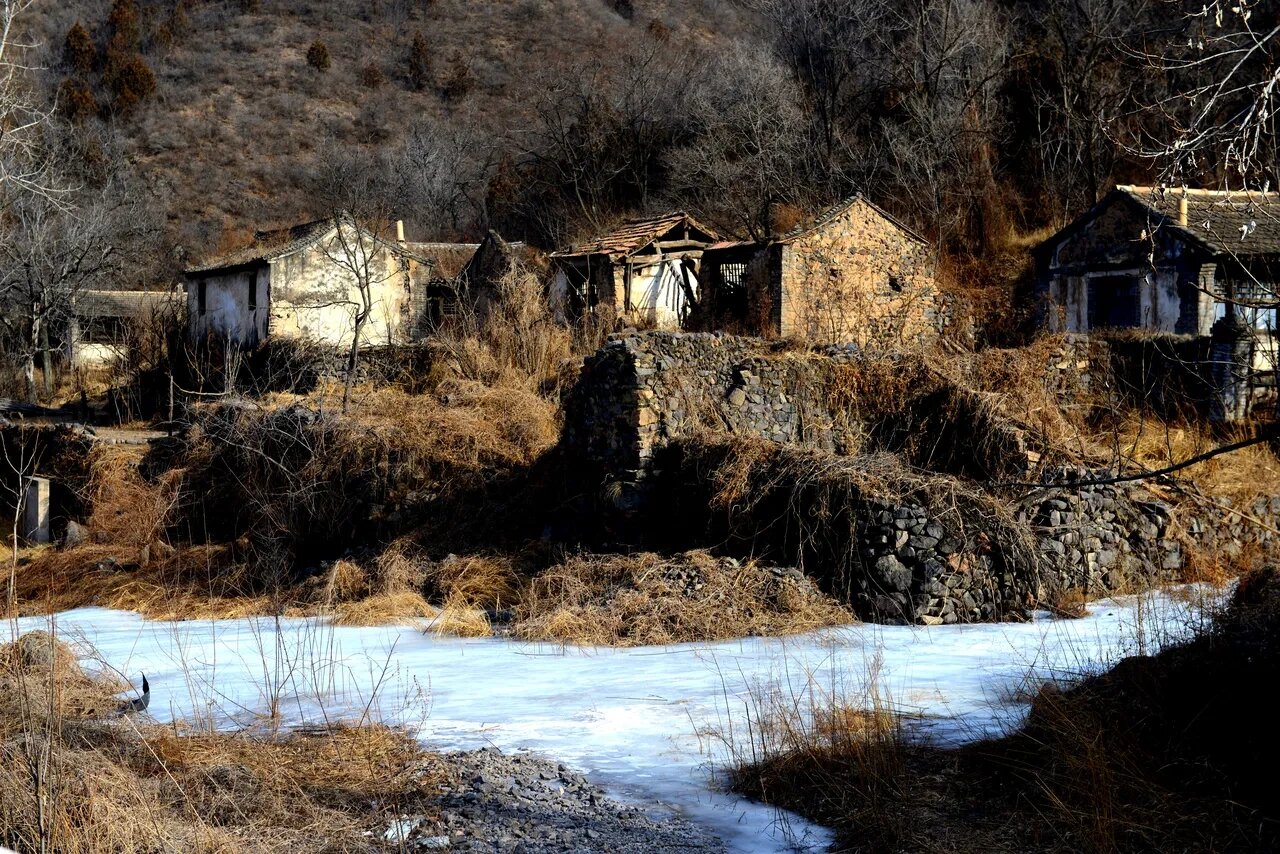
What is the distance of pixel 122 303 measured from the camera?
45.6 m

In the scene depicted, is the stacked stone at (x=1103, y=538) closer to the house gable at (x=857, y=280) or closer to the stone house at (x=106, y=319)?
the house gable at (x=857, y=280)

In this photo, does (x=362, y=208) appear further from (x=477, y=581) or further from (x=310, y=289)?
(x=477, y=581)

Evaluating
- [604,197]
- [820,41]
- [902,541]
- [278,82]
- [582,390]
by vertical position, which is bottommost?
[902,541]

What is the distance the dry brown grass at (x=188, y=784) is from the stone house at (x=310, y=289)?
2671cm

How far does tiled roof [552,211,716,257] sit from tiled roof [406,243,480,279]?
303 inches

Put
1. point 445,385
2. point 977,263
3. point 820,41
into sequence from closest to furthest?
point 445,385, point 977,263, point 820,41

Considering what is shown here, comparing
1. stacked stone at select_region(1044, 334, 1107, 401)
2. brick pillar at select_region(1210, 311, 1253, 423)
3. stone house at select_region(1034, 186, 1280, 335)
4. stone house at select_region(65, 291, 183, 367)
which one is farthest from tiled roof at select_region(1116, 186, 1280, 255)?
stone house at select_region(65, 291, 183, 367)

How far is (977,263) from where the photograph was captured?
109 feet

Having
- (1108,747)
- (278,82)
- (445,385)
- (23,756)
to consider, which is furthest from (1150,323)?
(278,82)

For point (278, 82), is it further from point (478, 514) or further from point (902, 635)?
point (902, 635)

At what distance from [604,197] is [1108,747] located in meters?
40.4

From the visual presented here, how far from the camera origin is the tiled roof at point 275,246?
34500 millimetres

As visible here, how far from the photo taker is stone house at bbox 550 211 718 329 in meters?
29.6

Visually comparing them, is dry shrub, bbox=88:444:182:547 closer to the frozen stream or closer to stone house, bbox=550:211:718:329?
the frozen stream
